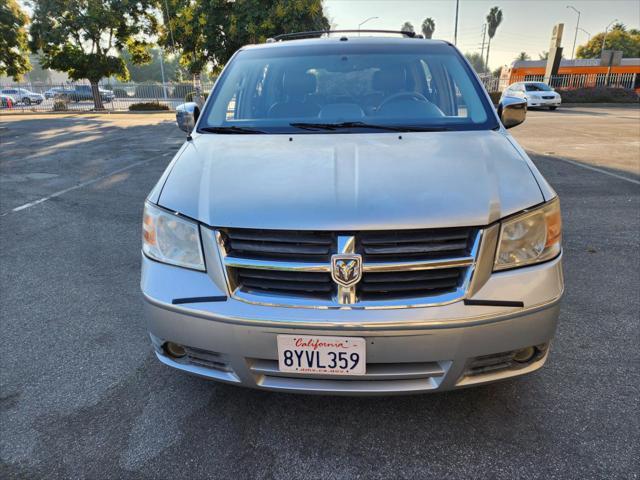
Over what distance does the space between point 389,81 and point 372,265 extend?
1.75m

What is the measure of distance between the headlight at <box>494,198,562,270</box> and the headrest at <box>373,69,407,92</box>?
1.43 m

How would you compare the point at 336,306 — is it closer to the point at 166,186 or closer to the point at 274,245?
the point at 274,245

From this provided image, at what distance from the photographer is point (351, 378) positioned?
Answer: 1795 mm

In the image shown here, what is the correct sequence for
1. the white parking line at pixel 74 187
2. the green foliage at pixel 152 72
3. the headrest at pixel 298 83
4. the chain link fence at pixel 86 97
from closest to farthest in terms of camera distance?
1. the headrest at pixel 298 83
2. the white parking line at pixel 74 187
3. the chain link fence at pixel 86 97
4. the green foliage at pixel 152 72

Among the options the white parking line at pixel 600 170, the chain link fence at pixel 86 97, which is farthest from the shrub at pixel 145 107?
the white parking line at pixel 600 170

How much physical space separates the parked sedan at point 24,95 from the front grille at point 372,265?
35.9 m

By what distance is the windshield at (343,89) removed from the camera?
109 inches

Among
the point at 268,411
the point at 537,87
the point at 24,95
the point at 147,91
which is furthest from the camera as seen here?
the point at 24,95

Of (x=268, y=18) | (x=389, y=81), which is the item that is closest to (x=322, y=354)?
(x=389, y=81)

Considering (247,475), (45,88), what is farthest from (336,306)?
(45,88)

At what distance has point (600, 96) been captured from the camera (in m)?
29.7

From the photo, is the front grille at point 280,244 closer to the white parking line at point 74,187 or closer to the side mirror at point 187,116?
the side mirror at point 187,116

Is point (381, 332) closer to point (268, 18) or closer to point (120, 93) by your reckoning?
point (268, 18)

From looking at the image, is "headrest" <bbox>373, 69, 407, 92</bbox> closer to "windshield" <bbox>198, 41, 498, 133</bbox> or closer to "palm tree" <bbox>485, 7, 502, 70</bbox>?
"windshield" <bbox>198, 41, 498, 133</bbox>
